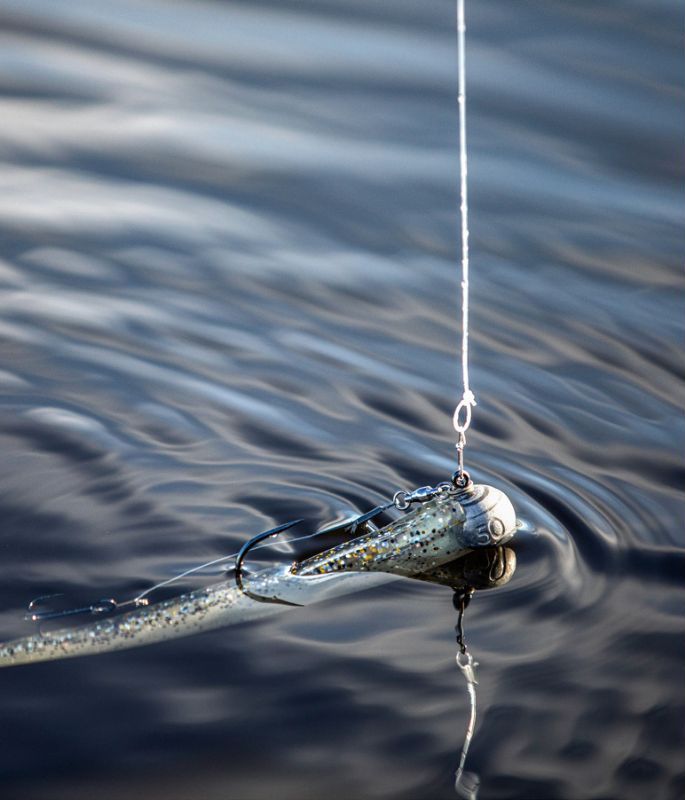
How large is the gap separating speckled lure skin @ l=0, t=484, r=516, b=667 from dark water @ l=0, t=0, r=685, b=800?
2.8 inches

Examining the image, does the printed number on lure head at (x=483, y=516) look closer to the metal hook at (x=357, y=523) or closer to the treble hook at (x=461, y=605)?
the treble hook at (x=461, y=605)

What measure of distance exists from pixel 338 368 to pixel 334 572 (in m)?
1.67

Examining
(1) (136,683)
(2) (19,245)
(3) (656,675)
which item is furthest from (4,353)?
(3) (656,675)

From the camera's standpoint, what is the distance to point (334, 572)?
3.99m

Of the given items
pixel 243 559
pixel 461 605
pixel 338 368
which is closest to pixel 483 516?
pixel 461 605

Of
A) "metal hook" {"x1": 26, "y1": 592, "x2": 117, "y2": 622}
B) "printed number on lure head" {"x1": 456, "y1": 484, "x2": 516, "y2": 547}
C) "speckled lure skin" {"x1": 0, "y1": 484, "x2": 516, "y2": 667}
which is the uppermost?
"printed number on lure head" {"x1": 456, "y1": 484, "x2": 516, "y2": 547}

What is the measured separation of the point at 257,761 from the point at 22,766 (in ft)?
1.98

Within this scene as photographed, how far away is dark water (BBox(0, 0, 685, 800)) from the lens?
3480mm

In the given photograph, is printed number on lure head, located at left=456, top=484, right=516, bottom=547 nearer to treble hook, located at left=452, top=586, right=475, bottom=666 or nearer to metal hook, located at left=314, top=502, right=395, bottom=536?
treble hook, located at left=452, top=586, right=475, bottom=666

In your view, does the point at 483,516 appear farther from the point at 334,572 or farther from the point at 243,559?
the point at 243,559

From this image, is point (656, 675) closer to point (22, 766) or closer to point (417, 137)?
point (22, 766)

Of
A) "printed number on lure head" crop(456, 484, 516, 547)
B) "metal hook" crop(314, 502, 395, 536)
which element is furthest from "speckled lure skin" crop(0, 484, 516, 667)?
"metal hook" crop(314, 502, 395, 536)

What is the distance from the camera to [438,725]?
3.50 m

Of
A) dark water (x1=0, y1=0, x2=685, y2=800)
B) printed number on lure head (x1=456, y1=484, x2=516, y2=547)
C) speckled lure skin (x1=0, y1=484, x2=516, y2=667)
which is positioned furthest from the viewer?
printed number on lure head (x1=456, y1=484, x2=516, y2=547)
